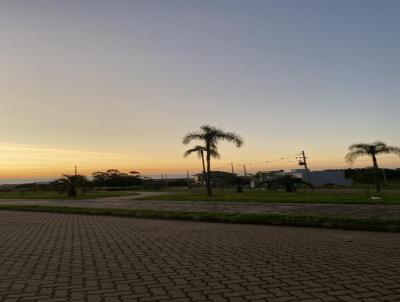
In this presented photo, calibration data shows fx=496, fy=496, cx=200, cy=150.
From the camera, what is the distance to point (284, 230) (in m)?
12.0

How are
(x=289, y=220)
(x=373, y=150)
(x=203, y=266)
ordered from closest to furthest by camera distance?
(x=203, y=266), (x=289, y=220), (x=373, y=150)

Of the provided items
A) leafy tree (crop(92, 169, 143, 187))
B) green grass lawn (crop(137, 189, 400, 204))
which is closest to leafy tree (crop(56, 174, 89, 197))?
green grass lawn (crop(137, 189, 400, 204))

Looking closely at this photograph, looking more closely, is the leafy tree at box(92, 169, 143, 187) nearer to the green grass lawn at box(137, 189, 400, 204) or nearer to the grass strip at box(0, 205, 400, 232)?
the green grass lawn at box(137, 189, 400, 204)

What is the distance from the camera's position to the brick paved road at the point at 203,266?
5.45m

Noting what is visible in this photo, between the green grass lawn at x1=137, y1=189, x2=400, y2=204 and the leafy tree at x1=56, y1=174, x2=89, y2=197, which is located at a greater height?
the leafy tree at x1=56, y1=174, x2=89, y2=197

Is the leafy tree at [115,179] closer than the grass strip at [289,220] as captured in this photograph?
No

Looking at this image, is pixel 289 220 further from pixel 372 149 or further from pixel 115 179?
pixel 115 179

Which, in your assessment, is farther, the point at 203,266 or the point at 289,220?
the point at 289,220

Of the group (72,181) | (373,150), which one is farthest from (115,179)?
(373,150)

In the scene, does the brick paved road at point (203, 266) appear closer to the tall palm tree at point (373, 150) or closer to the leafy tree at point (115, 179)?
the tall palm tree at point (373, 150)

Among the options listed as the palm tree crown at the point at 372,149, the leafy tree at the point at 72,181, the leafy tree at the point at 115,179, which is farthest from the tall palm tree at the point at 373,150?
the leafy tree at the point at 115,179

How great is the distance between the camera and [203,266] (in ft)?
23.2

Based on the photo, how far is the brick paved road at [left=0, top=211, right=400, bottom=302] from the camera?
5445 millimetres

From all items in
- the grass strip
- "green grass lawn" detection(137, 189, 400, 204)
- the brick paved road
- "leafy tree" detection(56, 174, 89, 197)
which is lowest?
the brick paved road
